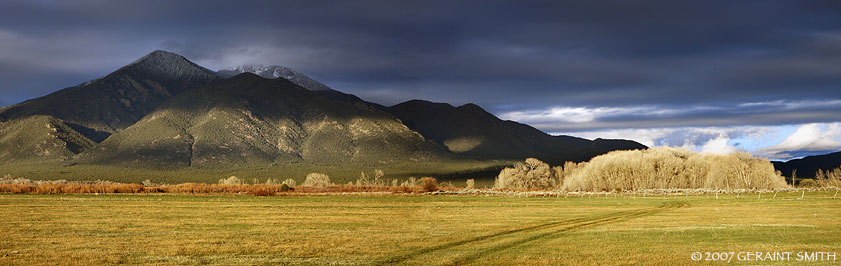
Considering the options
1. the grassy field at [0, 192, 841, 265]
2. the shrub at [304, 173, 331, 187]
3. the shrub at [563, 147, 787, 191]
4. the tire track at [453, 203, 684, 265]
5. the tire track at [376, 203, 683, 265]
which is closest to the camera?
the grassy field at [0, 192, 841, 265]

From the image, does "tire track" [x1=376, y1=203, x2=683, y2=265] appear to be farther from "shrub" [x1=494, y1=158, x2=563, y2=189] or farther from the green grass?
the green grass

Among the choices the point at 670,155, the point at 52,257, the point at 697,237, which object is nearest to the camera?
the point at 52,257

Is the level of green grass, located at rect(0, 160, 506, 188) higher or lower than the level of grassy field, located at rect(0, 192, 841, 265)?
higher

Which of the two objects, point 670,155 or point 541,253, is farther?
point 670,155

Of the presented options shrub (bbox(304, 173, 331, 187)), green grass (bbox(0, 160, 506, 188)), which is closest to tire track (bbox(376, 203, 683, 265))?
shrub (bbox(304, 173, 331, 187))

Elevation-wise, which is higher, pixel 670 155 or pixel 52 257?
pixel 670 155

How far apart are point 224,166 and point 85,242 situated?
6571 inches

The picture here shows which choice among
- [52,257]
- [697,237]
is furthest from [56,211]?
[697,237]

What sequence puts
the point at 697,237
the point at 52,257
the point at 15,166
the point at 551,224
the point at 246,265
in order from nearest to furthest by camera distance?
the point at 246,265 → the point at 52,257 → the point at 697,237 → the point at 551,224 → the point at 15,166

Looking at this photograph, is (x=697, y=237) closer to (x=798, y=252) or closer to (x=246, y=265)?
(x=798, y=252)

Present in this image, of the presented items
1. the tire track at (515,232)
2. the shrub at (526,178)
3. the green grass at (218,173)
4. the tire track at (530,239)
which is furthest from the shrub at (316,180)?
the tire track at (530,239)

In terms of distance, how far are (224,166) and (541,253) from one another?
17475 centimetres

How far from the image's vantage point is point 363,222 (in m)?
38.7

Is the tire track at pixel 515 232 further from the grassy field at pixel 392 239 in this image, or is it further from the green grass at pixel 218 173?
the green grass at pixel 218 173
